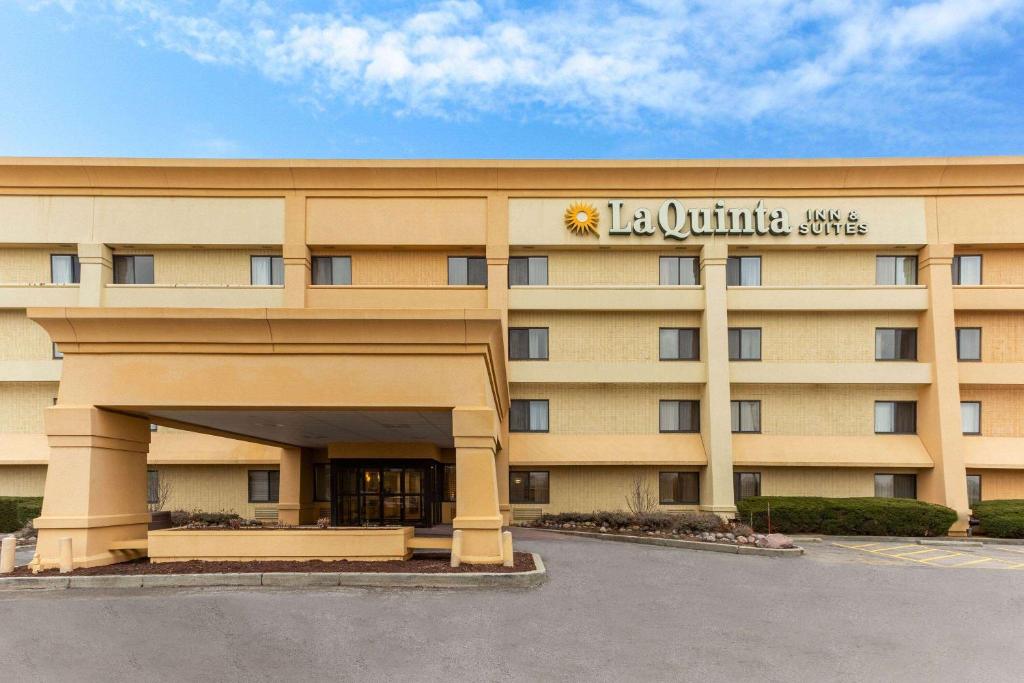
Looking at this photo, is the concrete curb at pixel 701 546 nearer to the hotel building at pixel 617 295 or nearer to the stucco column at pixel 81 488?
the hotel building at pixel 617 295

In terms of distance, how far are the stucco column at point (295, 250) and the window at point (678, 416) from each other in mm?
17343

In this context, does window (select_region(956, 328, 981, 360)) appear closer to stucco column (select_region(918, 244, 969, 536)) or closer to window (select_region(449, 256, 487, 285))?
stucco column (select_region(918, 244, 969, 536))

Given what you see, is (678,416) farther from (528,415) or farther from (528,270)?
(528,270)

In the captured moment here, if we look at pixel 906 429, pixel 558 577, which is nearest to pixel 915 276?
pixel 906 429

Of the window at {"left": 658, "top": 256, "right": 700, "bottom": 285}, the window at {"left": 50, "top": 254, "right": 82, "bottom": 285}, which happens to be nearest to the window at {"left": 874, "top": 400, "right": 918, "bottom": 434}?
the window at {"left": 658, "top": 256, "right": 700, "bottom": 285}

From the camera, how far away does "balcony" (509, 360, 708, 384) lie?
96.1ft

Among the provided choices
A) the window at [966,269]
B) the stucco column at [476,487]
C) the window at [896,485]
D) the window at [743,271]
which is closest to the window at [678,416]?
the window at [743,271]

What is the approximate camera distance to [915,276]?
29.7 m

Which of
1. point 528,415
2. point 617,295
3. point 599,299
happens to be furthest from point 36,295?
point 617,295

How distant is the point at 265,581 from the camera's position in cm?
1332

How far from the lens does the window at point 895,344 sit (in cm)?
2962

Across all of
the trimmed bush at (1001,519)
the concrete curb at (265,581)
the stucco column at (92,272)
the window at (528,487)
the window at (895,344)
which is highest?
the stucco column at (92,272)

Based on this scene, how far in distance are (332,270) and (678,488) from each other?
19168 millimetres

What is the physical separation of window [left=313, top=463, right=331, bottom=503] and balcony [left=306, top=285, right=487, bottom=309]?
772cm
